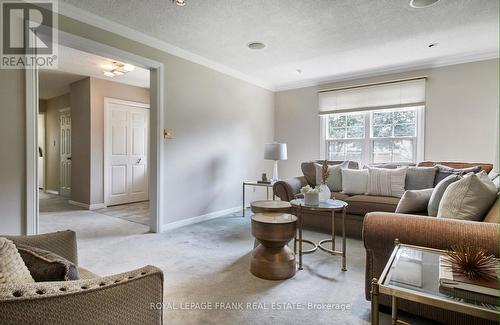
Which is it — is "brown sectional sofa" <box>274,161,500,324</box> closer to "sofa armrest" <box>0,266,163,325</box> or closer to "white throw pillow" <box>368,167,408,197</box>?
"sofa armrest" <box>0,266,163,325</box>

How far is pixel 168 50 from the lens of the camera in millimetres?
3520

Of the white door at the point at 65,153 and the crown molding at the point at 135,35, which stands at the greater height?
the crown molding at the point at 135,35

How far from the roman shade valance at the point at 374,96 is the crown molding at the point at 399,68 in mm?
184

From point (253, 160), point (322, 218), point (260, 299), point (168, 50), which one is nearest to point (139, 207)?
point (253, 160)

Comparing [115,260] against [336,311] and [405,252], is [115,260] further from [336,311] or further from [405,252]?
[405,252]

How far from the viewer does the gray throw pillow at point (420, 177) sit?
10.8ft

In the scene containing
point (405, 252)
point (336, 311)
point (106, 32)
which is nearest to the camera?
point (405, 252)

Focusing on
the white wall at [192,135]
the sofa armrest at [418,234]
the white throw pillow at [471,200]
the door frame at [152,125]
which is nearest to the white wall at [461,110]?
the white wall at [192,135]

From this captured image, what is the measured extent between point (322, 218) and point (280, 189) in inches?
27.1

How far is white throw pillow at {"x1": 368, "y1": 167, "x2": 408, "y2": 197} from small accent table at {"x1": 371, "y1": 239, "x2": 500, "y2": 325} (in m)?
2.07


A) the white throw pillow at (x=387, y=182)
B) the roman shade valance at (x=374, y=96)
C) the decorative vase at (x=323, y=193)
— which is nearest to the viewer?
the decorative vase at (x=323, y=193)

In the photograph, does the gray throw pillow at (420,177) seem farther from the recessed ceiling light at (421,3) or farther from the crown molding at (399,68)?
the recessed ceiling light at (421,3)

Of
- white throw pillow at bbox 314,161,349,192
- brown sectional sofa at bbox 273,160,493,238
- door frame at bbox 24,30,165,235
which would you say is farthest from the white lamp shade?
door frame at bbox 24,30,165,235

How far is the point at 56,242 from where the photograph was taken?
134 centimetres
